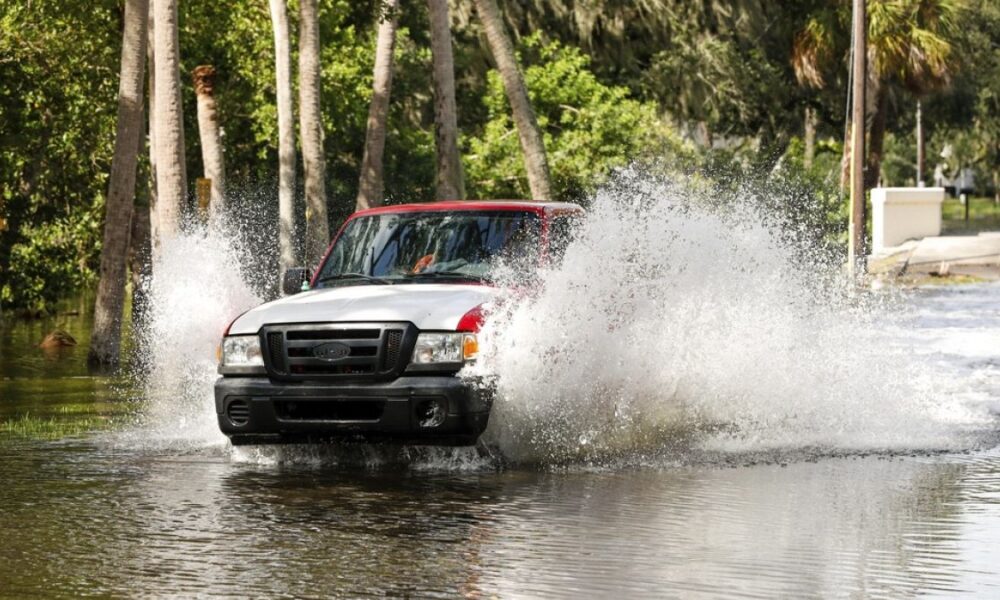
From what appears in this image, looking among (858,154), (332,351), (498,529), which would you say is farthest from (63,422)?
(858,154)

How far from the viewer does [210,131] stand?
31109mm

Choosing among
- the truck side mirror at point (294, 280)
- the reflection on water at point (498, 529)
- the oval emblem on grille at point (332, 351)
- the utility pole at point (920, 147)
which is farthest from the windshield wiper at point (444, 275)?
the utility pole at point (920, 147)

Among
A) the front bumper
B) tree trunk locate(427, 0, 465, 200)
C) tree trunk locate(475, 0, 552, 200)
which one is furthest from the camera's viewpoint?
tree trunk locate(475, 0, 552, 200)

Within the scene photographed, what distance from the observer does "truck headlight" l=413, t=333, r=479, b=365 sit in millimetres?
11133

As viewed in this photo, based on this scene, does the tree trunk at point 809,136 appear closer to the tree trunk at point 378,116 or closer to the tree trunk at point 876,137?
the tree trunk at point 876,137

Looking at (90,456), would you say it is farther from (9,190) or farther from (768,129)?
(768,129)

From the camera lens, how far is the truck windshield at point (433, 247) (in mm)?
12531

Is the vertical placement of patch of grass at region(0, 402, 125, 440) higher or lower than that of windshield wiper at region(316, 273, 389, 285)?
lower

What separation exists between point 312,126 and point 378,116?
12.3ft

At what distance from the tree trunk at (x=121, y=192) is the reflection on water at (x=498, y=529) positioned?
421 inches

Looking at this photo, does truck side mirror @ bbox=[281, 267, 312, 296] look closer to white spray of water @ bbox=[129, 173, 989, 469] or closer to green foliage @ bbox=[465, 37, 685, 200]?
white spray of water @ bbox=[129, 173, 989, 469]

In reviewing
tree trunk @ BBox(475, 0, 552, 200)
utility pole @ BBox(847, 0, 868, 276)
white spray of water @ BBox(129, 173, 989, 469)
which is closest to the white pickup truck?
white spray of water @ BBox(129, 173, 989, 469)

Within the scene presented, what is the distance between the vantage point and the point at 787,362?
14.2m

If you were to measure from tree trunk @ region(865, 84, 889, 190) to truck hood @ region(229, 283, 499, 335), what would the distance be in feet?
130
